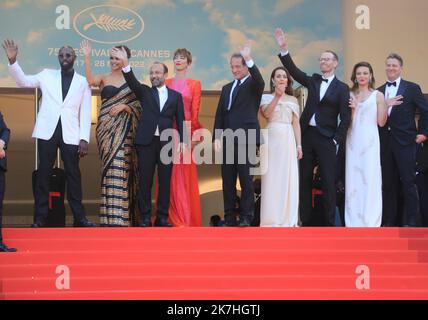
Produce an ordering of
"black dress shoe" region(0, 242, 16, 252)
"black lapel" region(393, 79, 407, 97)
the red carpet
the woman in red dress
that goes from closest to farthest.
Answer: the red carpet → "black dress shoe" region(0, 242, 16, 252) → "black lapel" region(393, 79, 407, 97) → the woman in red dress

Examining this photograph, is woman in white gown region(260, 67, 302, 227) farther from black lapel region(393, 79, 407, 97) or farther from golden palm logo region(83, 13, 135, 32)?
golden palm logo region(83, 13, 135, 32)

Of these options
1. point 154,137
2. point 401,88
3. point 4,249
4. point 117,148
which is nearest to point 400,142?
point 401,88

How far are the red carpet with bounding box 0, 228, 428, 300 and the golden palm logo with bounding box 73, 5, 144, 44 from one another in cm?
393

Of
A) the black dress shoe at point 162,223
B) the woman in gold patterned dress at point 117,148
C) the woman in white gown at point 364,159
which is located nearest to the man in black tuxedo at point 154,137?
the black dress shoe at point 162,223

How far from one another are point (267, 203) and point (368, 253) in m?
1.25

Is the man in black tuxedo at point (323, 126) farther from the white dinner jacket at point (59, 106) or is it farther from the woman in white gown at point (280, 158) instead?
the white dinner jacket at point (59, 106)

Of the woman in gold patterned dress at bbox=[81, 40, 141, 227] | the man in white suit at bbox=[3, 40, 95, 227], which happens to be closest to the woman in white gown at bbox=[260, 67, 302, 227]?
the woman in gold patterned dress at bbox=[81, 40, 141, 227]

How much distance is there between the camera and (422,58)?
12102 millimetres

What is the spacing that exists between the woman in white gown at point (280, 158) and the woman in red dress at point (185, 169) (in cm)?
73

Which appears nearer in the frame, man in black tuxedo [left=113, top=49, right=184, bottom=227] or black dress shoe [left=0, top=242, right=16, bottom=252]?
black dress shoe [left=0, top=242, right=16, bottom=252]

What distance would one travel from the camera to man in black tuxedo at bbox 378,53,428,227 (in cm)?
902

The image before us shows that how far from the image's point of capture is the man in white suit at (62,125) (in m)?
8.88

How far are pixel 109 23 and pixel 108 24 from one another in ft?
0.06

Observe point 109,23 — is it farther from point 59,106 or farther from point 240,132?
point 240,132
